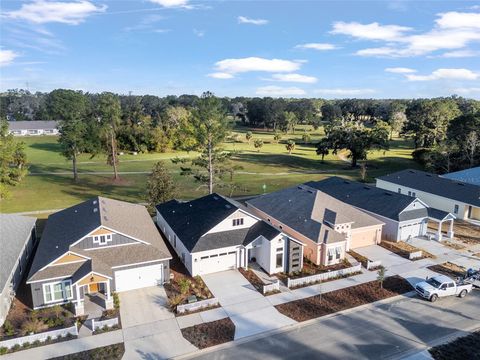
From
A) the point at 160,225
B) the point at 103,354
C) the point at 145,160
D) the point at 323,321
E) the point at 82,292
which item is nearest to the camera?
the point at 103,354

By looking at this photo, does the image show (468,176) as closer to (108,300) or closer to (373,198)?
(373,198)

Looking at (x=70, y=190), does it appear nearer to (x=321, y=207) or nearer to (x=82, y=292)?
(x=82, y=292)

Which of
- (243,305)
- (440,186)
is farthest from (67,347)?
(440,186)

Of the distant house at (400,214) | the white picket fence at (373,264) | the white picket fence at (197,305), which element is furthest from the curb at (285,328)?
the distant house at (400,214)

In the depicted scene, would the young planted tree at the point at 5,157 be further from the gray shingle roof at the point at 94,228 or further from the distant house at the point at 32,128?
the distant house at the point at 32,128

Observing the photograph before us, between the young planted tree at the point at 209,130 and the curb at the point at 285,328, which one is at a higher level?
the young planted tree at the point at 209,130

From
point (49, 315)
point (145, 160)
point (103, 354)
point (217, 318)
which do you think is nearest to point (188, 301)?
point (217, 318)
